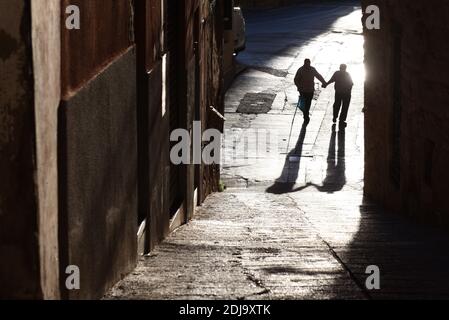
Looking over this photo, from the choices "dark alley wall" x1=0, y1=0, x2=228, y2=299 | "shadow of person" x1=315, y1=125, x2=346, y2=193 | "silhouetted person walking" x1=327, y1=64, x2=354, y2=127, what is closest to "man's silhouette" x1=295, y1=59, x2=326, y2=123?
"silhouetted person walking" x1=327, y1=64, x2=354, y2=127

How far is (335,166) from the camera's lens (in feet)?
68.5

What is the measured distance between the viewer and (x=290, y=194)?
Answer: 60.5ft

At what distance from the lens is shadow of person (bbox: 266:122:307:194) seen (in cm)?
1907

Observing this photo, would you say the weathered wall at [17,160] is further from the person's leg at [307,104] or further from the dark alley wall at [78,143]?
the person's leg at [307,104]

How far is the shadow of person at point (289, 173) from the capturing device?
19.1 meters

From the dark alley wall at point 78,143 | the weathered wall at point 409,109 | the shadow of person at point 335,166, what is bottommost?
the shadow of person at point 335,166

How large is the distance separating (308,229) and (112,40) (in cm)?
500

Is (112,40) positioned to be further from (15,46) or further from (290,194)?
(290,194)

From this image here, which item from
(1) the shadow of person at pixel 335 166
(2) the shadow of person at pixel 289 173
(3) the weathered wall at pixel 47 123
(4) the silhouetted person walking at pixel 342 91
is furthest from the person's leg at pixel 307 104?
(3) the weathered wall at pixel 47 123

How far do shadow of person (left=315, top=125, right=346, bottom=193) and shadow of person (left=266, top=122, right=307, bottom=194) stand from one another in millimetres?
600

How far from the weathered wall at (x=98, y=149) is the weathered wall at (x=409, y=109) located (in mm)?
3996

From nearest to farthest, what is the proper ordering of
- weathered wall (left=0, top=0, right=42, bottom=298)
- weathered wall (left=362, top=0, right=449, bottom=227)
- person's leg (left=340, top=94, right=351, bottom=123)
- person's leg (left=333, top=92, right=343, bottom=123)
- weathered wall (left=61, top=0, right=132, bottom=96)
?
1. weathered wall (left=0, top=0, right=42, bottom=298)
2. weathered wall (left=61, top=0, right=132, bottom=96)
3. weathered wall (left=362, top=0, right=449, bottom=227)
4. person's leg (left=340, top=94, right=351, bottom=123)
5. person's leg (left=333, top=92, right=343, bottom=123)

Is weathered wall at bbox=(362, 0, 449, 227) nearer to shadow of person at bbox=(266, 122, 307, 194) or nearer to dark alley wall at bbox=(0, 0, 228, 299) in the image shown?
shadow of person at bbox=(266, 122, 307, 194)

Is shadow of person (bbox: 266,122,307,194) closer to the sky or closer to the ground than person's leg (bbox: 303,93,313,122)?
closer to the ground
